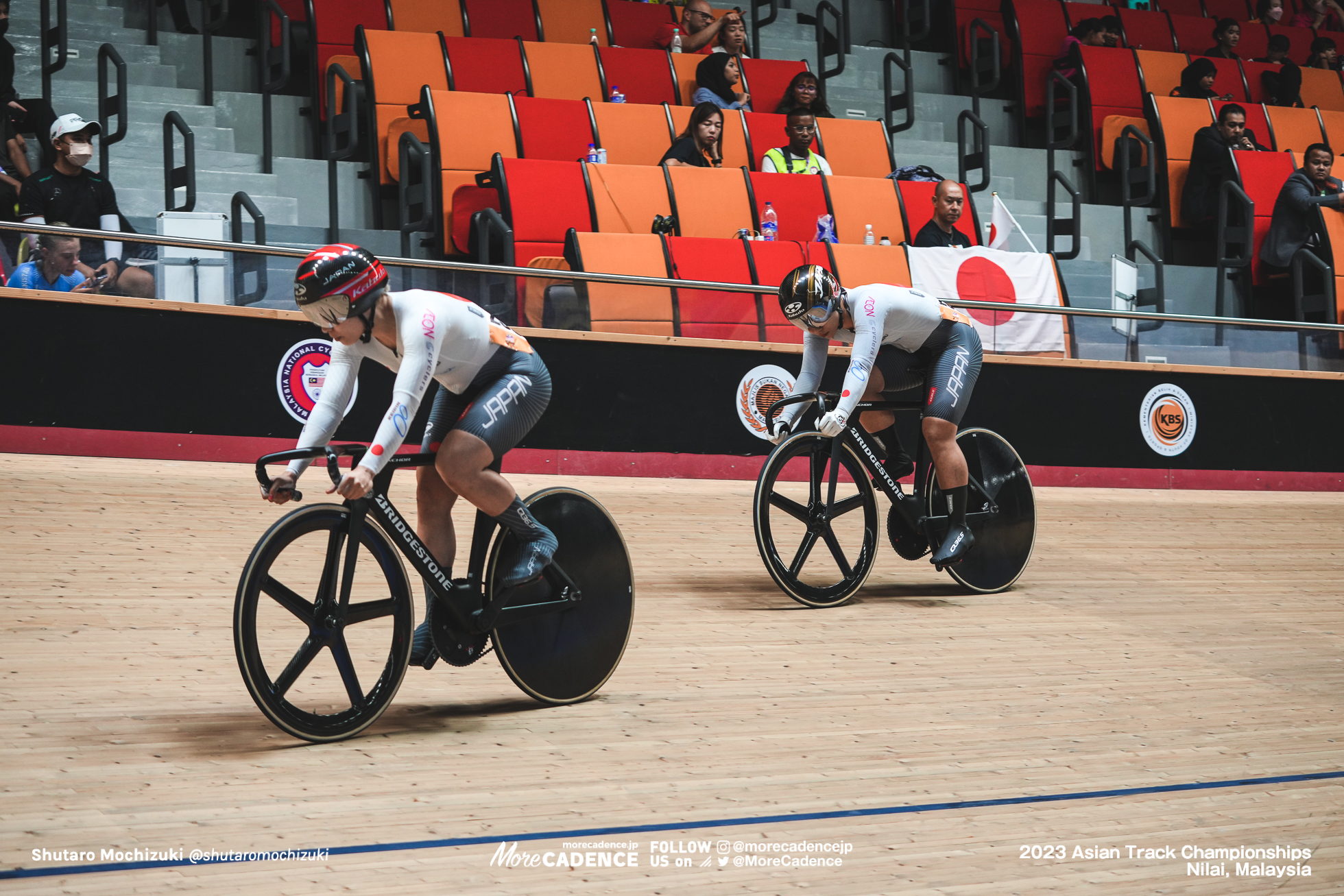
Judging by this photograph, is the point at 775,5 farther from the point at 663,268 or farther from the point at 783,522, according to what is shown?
the point at 783,522

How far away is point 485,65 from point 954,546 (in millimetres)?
5853

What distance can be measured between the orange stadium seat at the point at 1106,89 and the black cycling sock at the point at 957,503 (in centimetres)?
723

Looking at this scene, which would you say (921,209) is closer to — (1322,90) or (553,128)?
(553,128)

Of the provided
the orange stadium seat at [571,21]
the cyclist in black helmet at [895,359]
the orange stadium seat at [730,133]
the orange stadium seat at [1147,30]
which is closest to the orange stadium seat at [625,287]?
the orange stadium seat at [730,133]

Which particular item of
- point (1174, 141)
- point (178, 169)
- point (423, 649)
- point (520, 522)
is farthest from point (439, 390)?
point (1174, 141)

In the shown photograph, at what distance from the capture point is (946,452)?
5.33 meters

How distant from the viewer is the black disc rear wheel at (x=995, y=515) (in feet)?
18.2

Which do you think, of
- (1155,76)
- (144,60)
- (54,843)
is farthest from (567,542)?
(1155,76)

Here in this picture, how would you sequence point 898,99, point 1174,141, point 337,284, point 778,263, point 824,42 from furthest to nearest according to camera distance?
1. point 824,42
2. point 898,99
3. point 1174,141
4. point 778,263
5. point 337,284

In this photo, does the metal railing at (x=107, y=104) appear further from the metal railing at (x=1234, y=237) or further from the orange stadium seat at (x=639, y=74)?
the metal railing at (x=1234, y=237)

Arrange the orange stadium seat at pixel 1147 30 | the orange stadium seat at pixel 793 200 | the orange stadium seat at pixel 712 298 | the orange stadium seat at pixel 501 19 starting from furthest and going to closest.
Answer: the orange stadium seat at pixel 1147 30 < the orange stadium seat at pixel 501 19 < the orange stadium seat at pixel 793 200 < the orange stadium seat at pixel 712 298

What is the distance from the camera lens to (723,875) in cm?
264

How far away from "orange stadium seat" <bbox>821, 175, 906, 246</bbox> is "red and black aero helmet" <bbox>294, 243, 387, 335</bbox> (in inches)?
235

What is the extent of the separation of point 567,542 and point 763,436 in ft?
13.0
